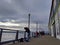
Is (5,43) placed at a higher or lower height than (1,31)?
lower

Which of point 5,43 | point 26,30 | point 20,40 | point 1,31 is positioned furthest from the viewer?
point 26,30

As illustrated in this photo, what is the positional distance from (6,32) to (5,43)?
0.76 metres

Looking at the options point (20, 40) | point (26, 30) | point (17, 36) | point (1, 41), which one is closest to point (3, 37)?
point (1, 41)

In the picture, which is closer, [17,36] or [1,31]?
[1,31]

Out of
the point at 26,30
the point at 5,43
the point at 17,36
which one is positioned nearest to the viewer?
the point at 5,43

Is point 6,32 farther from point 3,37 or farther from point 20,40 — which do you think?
point 20,40

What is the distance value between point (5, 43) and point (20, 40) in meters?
5.21

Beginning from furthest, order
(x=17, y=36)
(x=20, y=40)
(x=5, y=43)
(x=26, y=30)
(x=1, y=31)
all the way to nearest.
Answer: (x=26, y=30) < (x=20, y=40) < (x=17, y=36) < (x=5, y=43) < (x=1, y=31)

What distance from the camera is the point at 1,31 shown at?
1016cm

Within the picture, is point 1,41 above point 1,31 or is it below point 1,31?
below

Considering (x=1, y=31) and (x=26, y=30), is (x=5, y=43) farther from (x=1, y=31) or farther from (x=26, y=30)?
(x=26, y=30)

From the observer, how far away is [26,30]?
62.0 feet

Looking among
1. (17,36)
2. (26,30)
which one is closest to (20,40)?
(17,36)

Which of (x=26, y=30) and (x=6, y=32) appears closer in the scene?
(x=6, y=32)
